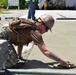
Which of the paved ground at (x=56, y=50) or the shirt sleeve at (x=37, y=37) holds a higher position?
the shirt sleeve at (x=37, y=37)

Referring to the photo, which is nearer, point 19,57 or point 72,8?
point 19,57

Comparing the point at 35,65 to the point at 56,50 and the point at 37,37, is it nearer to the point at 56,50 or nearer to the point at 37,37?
the point at 37,37

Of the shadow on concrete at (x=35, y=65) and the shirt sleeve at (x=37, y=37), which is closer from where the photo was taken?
the shirt sleeve at (x=37, y=37)

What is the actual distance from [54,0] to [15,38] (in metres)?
20.4

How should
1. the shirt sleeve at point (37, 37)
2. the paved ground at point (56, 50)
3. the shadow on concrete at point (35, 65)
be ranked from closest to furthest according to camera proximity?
1. the shirt sleeve at point (37, 37)
2. the shadow on concrete at point (35, 65)
3. the paved ground at point (56, 50)

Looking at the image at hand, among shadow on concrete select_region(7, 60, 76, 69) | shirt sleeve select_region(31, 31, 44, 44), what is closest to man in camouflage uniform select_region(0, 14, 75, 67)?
shirt sleeve select_region(31, 31, 44, 44)

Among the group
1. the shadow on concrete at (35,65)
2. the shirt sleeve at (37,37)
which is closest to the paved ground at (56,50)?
the shadow on concrete at (35,65)

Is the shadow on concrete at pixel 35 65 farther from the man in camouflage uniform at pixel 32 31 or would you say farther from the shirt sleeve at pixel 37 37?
the shirt sleeve at pixel 37 37

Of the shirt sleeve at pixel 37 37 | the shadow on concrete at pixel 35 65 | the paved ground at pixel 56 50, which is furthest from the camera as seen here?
the paved ground at pixel 56 50

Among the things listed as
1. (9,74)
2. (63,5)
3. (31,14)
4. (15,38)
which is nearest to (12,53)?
(15,38)

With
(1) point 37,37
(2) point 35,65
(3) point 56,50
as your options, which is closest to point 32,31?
(1) point 37,37

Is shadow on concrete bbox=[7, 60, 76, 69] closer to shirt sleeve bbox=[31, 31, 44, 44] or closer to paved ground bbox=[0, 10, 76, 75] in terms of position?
paved ground bbox=[0, 10, 76, 75]

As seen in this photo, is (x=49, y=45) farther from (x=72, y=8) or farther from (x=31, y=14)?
(x=72, y=8)

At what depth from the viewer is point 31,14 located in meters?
15.0
